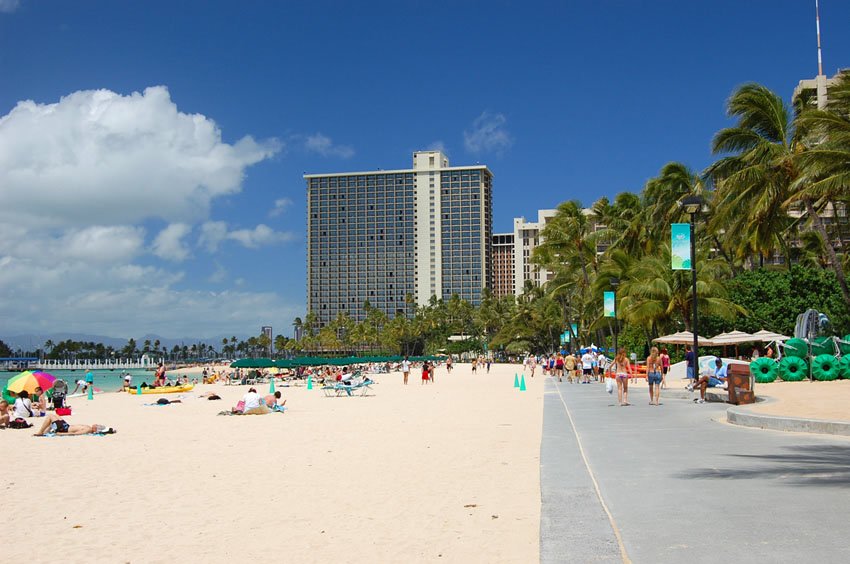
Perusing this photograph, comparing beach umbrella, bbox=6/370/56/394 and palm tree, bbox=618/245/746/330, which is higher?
palm tree, bbox=618/245/746/330

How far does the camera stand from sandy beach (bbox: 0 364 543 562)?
20.2 ft

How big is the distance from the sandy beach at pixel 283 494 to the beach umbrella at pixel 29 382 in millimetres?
5468

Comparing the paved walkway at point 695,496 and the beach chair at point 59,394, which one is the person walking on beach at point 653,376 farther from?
the beach chair at point 59,394

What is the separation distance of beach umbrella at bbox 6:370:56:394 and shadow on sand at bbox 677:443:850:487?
19727 mm

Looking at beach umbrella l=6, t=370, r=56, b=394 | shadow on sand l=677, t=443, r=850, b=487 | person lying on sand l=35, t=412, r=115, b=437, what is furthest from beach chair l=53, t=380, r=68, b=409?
shadow on sand l=677, t=443, r=850, b=487

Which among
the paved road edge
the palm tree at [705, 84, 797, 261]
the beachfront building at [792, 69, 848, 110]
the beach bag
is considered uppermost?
the beachfront building at [792, 69, 848, 110]

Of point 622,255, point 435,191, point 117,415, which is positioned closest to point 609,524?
point 117,415

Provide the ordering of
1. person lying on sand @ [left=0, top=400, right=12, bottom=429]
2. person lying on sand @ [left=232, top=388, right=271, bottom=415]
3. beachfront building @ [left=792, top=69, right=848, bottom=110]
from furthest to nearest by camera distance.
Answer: beachfront building @ [left=792, top=69, right=848, bottom=110], person lying on sand @ [left=232, top=388, right=271, bottom=415], person lying on sand @ [left=0, top=400, right=12, bottom=429]

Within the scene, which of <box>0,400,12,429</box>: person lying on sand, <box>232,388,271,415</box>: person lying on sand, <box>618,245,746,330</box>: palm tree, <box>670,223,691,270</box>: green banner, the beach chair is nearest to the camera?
<box>0,400,12,429</box>: person lying on sand

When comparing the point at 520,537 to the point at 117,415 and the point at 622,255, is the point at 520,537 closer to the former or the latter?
the point at 117,415

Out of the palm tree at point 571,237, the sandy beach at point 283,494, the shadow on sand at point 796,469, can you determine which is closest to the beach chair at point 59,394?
the sandy beach at point 283,494

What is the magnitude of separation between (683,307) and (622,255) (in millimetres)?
9455

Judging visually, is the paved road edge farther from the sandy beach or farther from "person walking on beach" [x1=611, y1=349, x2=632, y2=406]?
"person walking on beach" [x1=611, y1=349, x2=632, y2=406]

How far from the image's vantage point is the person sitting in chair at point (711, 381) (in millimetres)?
19969
